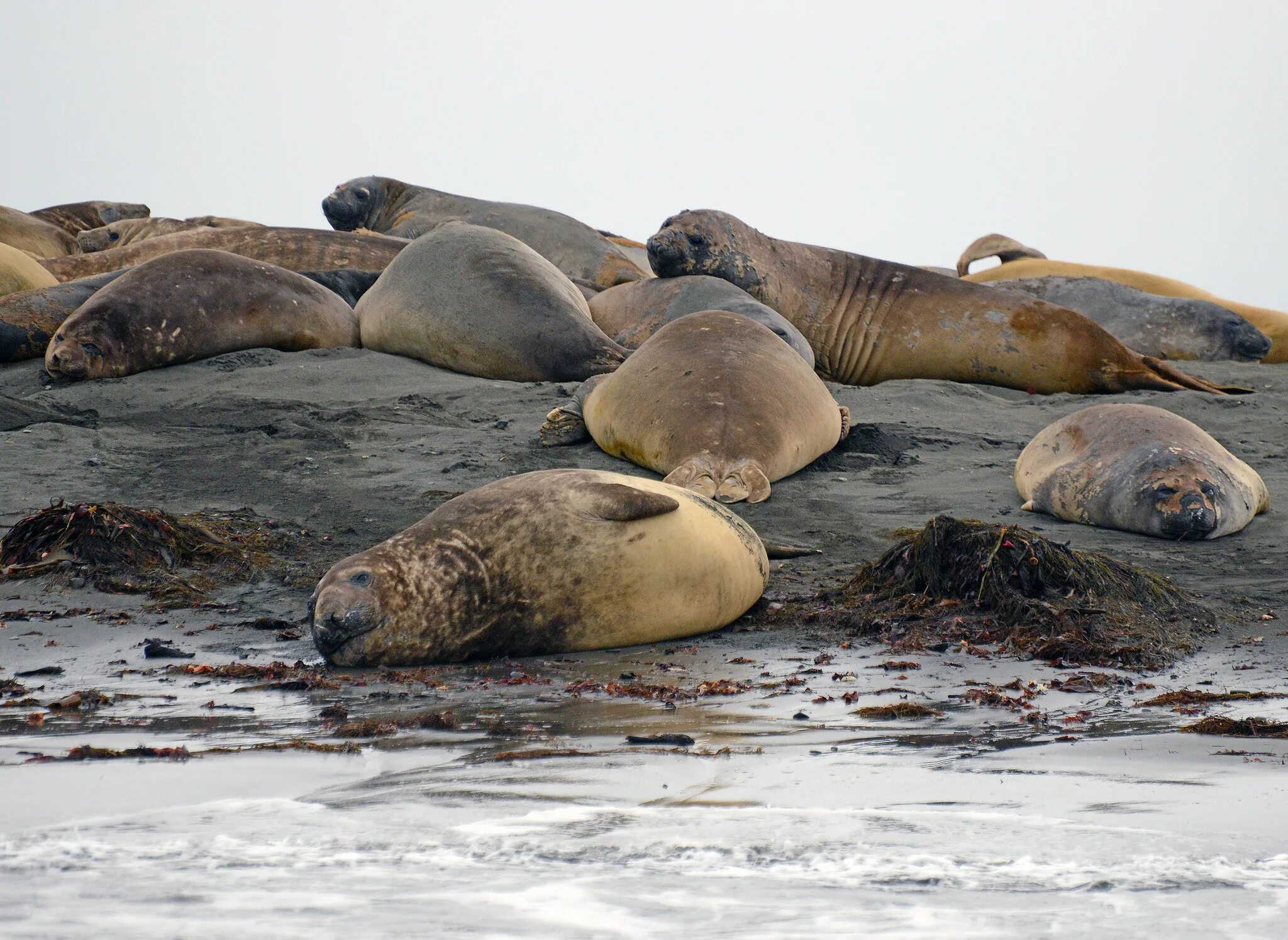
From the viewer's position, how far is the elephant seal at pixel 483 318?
770 centimetres

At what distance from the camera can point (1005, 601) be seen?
4.08m

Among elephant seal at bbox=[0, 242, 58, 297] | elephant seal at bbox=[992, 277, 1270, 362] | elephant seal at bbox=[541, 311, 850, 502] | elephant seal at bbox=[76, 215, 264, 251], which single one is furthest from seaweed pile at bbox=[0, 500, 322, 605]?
elephant seal at bbox=[76, 215, 264, 251]

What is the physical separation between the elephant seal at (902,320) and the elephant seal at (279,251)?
2341 mm

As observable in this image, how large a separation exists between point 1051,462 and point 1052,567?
1573mm

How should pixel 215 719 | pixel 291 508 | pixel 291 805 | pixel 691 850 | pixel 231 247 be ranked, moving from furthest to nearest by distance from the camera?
pixel 231 247 → pixel 291 508 → pixel 215 719 → pixel 291 805 → pixel 691 850

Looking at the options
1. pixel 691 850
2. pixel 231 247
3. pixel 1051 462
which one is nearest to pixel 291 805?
pixel 691 850

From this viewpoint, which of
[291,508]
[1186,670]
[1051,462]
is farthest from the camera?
[1051,462]

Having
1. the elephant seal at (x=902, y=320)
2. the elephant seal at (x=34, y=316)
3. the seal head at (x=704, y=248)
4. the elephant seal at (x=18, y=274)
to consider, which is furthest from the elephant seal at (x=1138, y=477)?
the elephant seal at (x=18, y=274)

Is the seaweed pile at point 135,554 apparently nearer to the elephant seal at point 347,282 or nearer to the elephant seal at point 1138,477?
the elephant seal at point 1138,477

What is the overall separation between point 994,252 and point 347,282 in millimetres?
7364

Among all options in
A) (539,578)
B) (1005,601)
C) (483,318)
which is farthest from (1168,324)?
(539,578)

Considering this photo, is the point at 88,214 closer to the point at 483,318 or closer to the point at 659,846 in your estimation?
the point at 483,318

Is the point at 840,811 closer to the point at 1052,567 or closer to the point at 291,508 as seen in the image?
the point at 1052,567

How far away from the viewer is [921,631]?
3982mm
